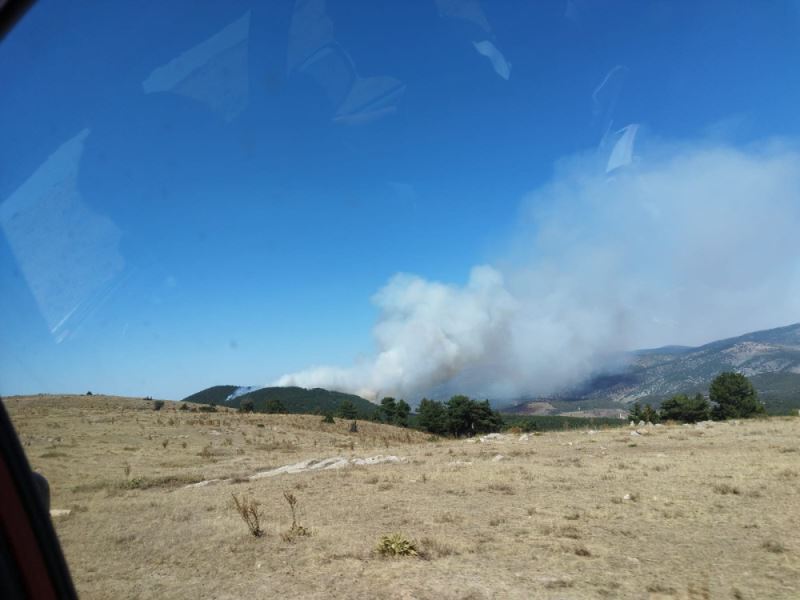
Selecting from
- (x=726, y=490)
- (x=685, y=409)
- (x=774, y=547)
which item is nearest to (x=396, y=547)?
(x=774, y=547)

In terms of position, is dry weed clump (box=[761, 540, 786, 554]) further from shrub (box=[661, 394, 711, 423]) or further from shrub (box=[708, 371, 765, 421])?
shrub (box=[661, 394, 711, 423])

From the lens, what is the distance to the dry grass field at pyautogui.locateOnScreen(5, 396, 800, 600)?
801 cm

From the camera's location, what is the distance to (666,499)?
1277 centimetres

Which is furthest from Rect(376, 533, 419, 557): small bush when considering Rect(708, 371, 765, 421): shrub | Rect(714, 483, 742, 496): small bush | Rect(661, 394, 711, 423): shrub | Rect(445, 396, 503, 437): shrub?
Rect(661, 394, 711, 423): shrub

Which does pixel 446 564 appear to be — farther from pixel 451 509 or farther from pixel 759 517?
pixel 759 517

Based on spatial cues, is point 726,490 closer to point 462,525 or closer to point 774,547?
point 774,547

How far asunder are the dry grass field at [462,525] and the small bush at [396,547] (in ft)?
0.74

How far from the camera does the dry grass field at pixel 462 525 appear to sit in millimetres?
8008

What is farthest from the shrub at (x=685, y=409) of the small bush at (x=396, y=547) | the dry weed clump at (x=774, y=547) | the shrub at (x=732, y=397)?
the small bush at (x=396, y=547)

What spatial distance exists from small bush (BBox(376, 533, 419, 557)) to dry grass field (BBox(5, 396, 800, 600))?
0.74ft

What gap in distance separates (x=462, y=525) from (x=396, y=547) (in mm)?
2452

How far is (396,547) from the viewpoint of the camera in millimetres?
9547

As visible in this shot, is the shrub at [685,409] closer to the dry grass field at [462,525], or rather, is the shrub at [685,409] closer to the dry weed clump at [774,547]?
the dry grass field at [462,525]

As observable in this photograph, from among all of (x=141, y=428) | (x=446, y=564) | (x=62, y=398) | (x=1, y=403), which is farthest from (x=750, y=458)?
(x=62, y=398)
